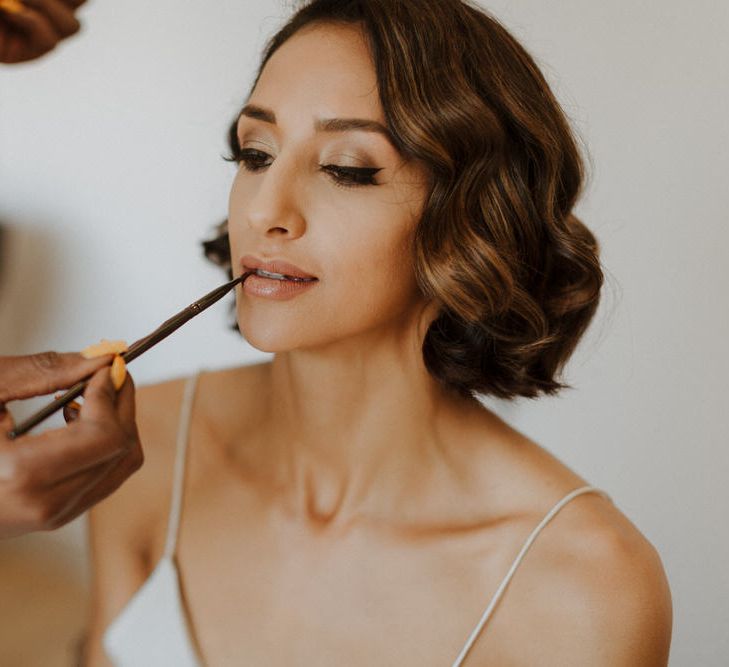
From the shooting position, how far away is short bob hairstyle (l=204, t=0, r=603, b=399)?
0.97 m

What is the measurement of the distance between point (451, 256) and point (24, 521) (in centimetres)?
54

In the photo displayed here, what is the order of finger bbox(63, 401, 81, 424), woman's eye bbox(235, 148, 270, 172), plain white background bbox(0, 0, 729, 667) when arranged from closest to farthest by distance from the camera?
finger bbox(63, 401, 81, 424)
woman's eye bbox(235, 148, 270, 172)
plain white background bbox(0, 0, 729, 667)

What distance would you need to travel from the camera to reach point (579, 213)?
4.21 feet

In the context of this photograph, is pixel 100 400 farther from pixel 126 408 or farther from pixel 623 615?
pixel 623 615

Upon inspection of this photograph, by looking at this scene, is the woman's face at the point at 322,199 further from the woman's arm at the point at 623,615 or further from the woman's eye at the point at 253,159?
the woman's arm at the point at 623,615

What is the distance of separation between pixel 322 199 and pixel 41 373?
0.36 metres

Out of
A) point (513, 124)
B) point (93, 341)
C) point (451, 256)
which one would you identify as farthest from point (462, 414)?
point (93, 341)

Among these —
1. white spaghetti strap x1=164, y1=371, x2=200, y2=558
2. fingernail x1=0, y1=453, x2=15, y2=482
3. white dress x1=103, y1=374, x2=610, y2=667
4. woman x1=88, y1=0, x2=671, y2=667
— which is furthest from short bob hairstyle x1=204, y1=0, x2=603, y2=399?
fingernail x1=0, y1=453, x2=15, y2=482

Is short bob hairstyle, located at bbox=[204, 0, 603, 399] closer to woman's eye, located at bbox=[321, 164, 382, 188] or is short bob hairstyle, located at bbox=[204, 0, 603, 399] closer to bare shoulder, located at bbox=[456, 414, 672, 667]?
woman's eye, located at bbox=[321, 164, 382, 188]

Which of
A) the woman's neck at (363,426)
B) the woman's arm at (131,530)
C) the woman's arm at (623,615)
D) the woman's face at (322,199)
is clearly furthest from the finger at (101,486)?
the woman's arm at (623,615)

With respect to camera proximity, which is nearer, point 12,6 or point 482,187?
point 12,6

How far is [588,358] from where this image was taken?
1.32 metres

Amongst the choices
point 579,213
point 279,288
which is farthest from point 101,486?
point 579,213

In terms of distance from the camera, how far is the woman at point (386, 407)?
955 millimetres
